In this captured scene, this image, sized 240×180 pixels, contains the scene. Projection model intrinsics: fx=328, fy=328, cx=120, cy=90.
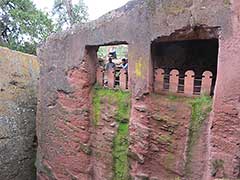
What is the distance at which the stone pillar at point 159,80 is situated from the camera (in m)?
4.55

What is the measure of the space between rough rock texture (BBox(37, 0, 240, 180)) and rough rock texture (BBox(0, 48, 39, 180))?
0.91m

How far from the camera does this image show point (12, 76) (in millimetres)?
7863

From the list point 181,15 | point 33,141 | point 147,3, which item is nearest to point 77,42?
point 147,3

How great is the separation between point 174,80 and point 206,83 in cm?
47

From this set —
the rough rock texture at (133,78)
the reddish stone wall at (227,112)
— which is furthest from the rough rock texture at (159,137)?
the reddish stone wall at (227,112)

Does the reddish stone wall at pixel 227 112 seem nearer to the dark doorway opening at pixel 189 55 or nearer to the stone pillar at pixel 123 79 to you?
the dark doorway opening at pixel 189 55

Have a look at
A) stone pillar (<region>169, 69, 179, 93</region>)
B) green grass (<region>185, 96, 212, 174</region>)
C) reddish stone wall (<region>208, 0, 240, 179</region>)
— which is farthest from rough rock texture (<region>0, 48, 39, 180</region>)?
reddish stone wall (<region>208, 0, 240, 179</region>)

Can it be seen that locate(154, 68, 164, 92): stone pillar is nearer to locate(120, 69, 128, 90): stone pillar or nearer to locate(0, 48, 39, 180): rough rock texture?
locate(120, 69, 128, 90): stone pillar

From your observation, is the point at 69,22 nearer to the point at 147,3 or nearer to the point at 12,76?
the point at 12,76

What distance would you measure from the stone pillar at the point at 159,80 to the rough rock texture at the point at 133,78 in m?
0.12

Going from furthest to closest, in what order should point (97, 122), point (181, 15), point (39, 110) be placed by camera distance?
point (39, 110) → point (97, 122) → point (181, 15)

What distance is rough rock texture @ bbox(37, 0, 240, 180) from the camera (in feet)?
11.6

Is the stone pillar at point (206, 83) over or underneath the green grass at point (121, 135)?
over

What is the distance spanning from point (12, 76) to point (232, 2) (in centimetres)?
582
